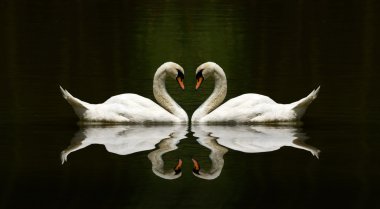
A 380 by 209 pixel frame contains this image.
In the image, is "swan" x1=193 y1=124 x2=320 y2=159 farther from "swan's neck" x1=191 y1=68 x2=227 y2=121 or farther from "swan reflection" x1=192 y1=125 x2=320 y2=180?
"swan's neck" x1=191 y1=68 x2=227 y2=121

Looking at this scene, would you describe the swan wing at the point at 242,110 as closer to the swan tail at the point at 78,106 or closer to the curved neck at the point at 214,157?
the curved neck at the point at 214,157

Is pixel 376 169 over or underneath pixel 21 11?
underneath

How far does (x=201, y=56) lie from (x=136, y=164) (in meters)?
16.1

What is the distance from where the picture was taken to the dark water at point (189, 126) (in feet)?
39.7

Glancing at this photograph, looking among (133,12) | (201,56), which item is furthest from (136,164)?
(133,12)

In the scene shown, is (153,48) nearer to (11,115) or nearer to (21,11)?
(11,115)

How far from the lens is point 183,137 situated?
51.7 ft

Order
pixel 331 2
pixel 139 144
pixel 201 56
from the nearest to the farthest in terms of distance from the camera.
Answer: pixel 139 144 < pixel 201 56 < pixel 331 2

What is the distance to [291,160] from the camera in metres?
13.8

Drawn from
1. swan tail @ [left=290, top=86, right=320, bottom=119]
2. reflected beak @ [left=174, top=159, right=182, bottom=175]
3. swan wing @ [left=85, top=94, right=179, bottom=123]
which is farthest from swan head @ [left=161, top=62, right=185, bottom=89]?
reflected beak @ [left=174, top=159, right=182, bottom=175]

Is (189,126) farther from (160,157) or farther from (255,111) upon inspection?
(160,157)

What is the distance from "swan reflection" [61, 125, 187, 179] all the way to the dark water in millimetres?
28

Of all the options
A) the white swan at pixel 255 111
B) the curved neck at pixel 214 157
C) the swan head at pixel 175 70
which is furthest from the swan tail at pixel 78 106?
the curved neck at pixel 214 157

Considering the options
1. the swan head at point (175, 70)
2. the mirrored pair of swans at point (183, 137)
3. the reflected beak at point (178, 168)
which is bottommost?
the reflected beak at point (178, 168)
